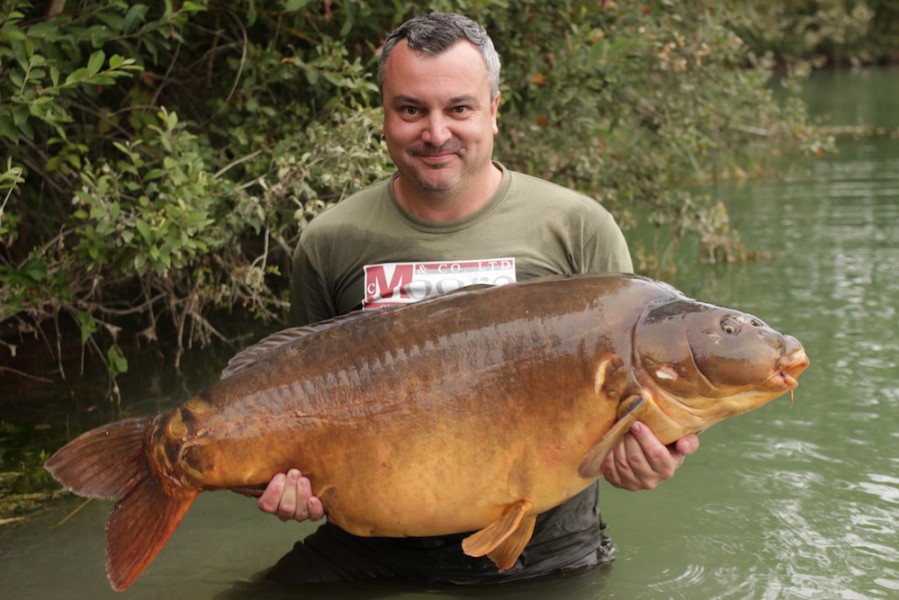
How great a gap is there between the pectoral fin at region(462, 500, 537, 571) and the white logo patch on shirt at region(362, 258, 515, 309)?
65cm

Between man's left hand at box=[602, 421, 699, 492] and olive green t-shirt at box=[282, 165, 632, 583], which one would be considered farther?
olive green t-shirt at box=[282, 165, 632, 583]

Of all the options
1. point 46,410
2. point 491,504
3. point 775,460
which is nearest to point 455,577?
point 491,504

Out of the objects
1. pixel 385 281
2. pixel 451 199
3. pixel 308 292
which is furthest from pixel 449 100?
pixel 308 292

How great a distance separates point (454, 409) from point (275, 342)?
534 mm

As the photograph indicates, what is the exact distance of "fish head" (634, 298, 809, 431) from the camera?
2549 mm

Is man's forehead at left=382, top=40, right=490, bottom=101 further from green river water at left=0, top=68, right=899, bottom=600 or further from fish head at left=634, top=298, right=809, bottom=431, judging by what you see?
green river water at left=0, top=68, right=899, bottom=600

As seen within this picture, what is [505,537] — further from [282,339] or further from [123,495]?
[123,495]

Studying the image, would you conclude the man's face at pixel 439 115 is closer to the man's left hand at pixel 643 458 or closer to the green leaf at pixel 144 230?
the man's left hand at pixel 643 458

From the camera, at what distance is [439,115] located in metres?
2.94

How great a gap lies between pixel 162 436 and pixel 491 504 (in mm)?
851

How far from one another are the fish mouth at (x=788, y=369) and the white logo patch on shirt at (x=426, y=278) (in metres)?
0.77

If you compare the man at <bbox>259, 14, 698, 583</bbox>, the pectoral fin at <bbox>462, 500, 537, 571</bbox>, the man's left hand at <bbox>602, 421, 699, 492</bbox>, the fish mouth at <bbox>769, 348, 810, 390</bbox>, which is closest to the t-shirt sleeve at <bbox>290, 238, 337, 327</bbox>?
the man at <bbox>259, 14, 698, 583</bbox>

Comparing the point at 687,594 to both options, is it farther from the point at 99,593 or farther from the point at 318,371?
the point at 99,593

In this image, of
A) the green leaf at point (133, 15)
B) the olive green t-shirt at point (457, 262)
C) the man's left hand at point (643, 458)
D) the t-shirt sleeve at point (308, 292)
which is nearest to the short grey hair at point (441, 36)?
the olive green t-shirt at point (457, 262)
